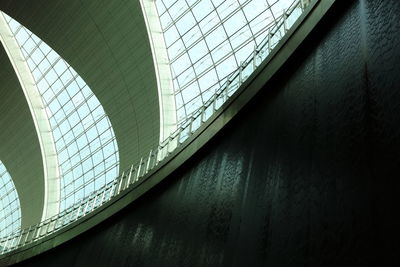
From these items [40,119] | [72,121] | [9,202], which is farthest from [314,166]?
[9,202]

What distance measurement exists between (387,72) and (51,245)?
18.9m

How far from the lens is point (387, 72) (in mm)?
6180

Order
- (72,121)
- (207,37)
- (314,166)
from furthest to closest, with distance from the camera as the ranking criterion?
(72,121) → (207,37) → (314,166)

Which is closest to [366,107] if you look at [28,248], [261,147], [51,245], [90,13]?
[261,147]

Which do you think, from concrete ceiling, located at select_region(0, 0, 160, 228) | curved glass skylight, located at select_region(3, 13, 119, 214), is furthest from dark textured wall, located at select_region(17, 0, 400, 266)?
curved glass skylight, located at select_region(3, 13, 119, 214)

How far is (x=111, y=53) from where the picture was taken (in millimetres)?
29750

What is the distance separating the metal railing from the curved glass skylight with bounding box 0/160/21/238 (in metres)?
21.4

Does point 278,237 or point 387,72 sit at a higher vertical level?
point 387,72

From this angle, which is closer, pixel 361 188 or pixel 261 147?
pixel 361 188

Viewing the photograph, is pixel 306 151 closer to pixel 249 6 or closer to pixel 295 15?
pixel 295 15

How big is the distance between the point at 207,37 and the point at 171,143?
38.1ft

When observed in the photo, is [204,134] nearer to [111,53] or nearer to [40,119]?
[111,53]

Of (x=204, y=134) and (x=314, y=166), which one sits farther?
(x=204, y=134)

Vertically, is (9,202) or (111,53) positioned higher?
(111,53)
